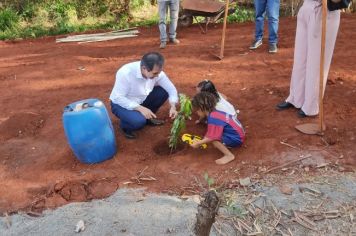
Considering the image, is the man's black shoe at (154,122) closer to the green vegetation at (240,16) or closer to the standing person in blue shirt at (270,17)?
the standing person in blue shirt at (270,17)

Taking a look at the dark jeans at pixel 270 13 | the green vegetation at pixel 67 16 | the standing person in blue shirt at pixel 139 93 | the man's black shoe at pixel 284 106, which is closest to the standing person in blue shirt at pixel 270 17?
the dark jeans at pixel 270 13

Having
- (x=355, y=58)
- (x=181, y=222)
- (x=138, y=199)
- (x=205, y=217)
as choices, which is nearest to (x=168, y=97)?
(x=138, y=199)

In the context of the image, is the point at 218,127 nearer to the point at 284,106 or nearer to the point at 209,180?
the point at 209,180

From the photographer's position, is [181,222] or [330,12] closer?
[181,222]

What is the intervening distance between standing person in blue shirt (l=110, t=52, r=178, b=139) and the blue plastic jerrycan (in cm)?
29

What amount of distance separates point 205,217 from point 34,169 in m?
2.54

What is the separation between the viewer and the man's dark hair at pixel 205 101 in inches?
159

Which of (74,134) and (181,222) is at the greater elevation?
(74,134)

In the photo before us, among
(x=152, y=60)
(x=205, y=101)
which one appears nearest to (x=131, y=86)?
(x=152, y=60)

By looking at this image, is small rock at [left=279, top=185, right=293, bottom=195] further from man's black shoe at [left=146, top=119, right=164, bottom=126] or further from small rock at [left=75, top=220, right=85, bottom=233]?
man's black shoe at [left=146, top=119, right=164, bottom=126]

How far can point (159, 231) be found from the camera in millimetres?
3305

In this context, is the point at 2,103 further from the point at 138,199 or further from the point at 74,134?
the point at 138,199

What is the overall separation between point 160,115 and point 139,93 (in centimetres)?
75

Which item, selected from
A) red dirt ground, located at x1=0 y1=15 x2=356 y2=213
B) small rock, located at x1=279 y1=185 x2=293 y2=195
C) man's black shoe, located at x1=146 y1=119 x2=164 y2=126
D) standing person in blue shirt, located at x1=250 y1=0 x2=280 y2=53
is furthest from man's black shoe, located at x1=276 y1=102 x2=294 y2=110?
standing person in blue shirt, located at x1=250 y1=0 x2=280 y2=53
